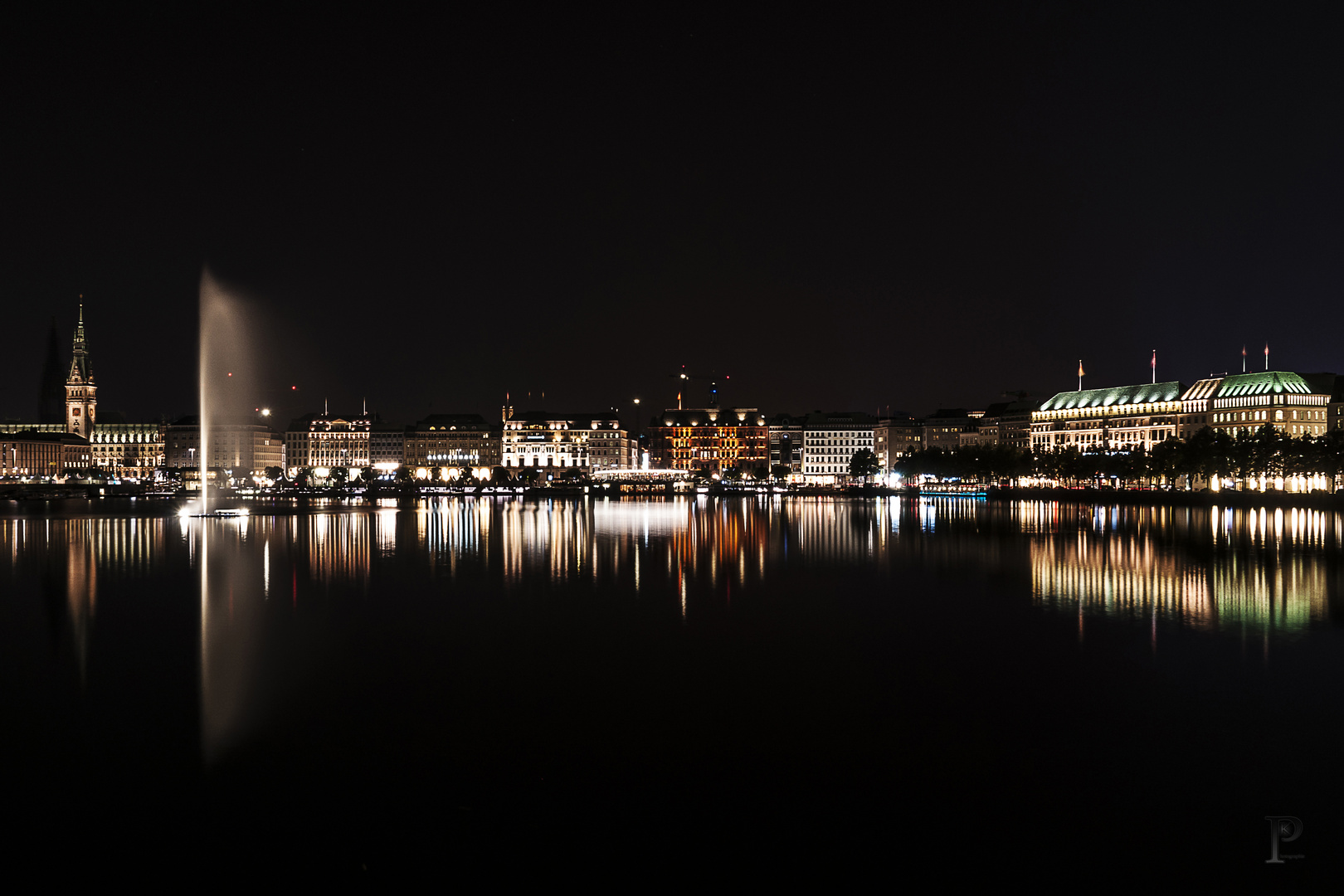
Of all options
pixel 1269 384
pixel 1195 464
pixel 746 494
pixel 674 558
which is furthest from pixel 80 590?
pixel 1269 384

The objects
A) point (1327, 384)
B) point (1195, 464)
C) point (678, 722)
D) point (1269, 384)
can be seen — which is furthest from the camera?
point (1327, 384)

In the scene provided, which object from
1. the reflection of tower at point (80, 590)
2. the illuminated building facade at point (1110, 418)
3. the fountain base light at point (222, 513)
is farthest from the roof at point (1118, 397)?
the reflection of tower at point (80, 590)

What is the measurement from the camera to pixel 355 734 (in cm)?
1510

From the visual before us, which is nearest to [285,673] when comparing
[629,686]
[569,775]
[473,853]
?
[629,686]

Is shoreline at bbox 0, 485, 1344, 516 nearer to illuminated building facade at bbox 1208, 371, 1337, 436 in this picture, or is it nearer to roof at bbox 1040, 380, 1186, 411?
illuminated building facade at bbox 1208, 371, 1337, 436

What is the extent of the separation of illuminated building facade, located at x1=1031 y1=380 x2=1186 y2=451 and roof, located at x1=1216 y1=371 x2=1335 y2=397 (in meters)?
13.6

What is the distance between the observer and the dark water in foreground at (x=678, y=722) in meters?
11.3

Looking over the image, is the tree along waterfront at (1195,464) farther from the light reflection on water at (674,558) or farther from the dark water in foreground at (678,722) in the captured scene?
the dark water in foreground at (678,722)

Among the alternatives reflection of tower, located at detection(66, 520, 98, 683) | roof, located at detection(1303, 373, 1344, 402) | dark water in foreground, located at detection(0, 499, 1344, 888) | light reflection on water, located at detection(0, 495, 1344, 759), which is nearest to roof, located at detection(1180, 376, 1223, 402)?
roof, located at detection(1303, 373, 1344, 402)

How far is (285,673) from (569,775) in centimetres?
836

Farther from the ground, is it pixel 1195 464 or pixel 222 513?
pixel 1195 464

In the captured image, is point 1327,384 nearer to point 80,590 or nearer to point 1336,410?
point 1336,410

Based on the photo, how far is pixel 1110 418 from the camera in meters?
181

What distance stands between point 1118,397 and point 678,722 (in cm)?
18443
